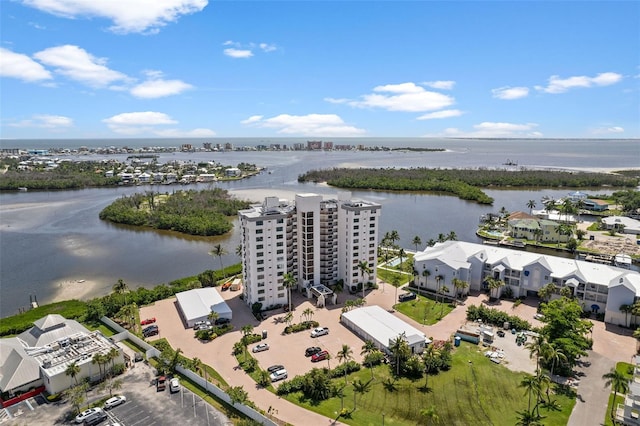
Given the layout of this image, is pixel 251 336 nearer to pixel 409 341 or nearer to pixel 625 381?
pixel 409 341

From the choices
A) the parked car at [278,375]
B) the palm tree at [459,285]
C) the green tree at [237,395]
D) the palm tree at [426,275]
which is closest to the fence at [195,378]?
the green tree at [237,395]

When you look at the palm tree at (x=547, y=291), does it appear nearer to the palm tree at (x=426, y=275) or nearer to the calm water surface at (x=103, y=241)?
the palm tree at (x=426, y=275)

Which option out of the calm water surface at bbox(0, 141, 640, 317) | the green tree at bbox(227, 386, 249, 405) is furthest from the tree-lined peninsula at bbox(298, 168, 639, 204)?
the green tree at bbox(227, 386, 249, 405)

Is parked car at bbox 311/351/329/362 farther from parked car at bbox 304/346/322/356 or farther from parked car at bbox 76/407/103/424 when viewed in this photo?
parked car at bbox 76/407/103/424

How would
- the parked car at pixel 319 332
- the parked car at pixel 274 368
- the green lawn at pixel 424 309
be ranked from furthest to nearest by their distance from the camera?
the green lawn at pixel 424 309 < the parked car at pixel 319 332 < the parked car at pixel 274 368

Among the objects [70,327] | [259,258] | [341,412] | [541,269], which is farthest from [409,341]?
[70,327]

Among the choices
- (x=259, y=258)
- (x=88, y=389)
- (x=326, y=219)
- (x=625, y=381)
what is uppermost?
(x=326, y=219)
